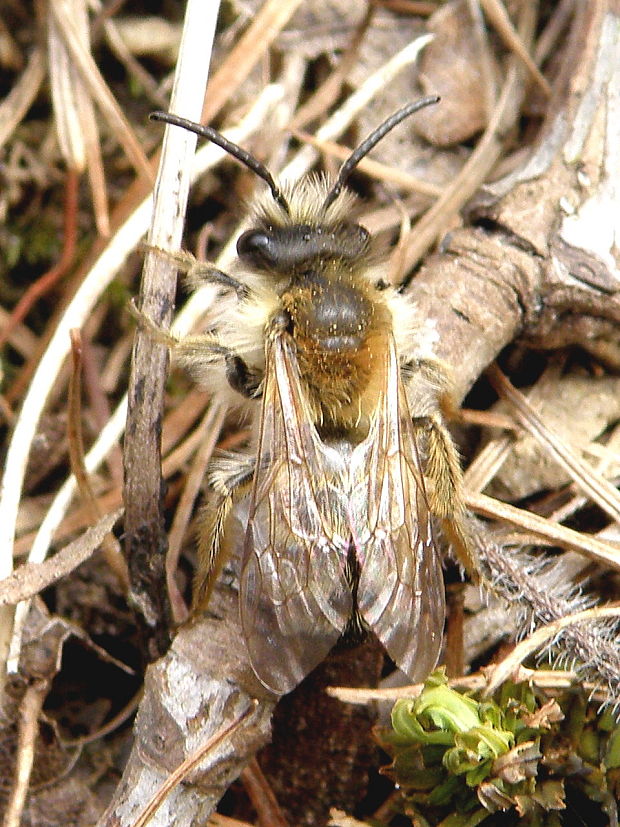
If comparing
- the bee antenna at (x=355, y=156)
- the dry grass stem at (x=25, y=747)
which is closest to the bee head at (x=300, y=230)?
the bee antenna at (x=355, y=156)

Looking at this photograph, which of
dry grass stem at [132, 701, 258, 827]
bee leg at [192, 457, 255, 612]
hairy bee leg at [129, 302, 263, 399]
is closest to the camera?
dry grass stem at [132, 701, 258, 827]

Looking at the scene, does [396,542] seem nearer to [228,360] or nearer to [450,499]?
[450,499]

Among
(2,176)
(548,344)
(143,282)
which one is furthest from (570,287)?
(2,176)

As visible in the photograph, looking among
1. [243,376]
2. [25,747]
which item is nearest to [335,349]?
[243,376]

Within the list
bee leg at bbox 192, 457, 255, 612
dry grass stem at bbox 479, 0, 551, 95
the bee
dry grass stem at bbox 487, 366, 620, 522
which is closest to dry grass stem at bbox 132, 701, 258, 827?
the bee

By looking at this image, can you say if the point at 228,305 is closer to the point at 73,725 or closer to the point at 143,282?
the point at 143,282

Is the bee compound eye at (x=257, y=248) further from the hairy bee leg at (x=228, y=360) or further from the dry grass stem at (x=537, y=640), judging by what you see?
the dry grass stem at (x=537, y=640)

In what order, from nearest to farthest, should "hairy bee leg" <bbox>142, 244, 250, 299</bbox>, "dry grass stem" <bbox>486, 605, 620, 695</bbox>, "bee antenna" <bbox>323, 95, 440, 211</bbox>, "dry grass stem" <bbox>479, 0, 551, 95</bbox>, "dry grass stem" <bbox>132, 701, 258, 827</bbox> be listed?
"dry grass stem" <bbox>132, 701, 258, 827</bbox> → "dry grass stem" <bbox>486, 605, 620, 695</bbox> → "hairy bee leg" <bbox>142, 244, 250, 299</bbox> → "bee antenna" <bbox>323, 95, 440, 211</bbox> → "dry grass stem" <bbox>479, 0, 551, 95</bbox>

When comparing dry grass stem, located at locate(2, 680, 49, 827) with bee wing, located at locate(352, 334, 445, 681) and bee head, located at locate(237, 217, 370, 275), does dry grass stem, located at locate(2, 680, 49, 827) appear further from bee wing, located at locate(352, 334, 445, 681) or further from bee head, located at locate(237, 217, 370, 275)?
bee head, located at locate(237, 217, 370, 275)
